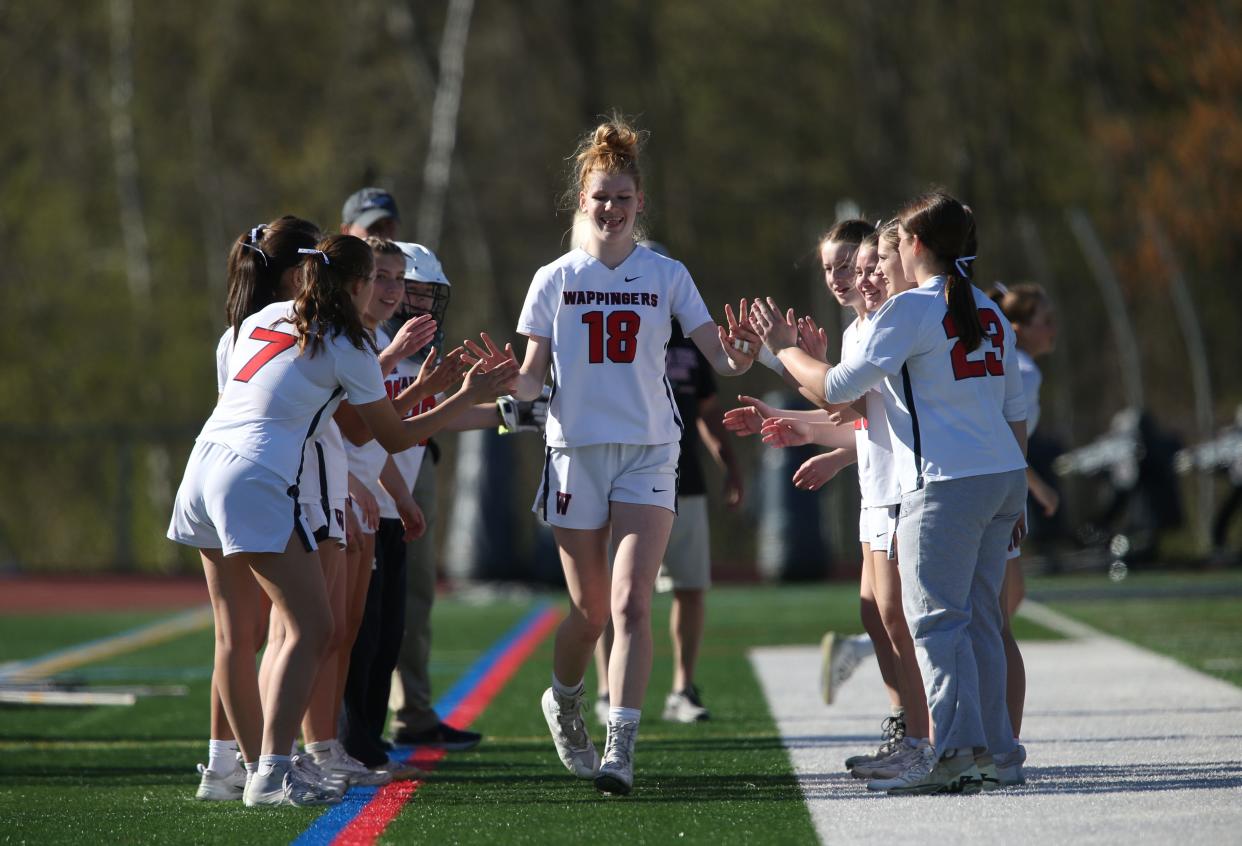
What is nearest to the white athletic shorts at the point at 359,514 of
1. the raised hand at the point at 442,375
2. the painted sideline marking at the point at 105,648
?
the raised hand at the point at 442,375

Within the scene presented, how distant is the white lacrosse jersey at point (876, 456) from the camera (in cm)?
565

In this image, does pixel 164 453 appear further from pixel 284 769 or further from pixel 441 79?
pixel 284 769

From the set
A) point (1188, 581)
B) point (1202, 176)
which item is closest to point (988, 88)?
point (1202, 176)

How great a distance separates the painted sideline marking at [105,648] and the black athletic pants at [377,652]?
4.53m

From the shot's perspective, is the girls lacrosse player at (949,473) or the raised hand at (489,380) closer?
the girls lacrosse player at (949,473)

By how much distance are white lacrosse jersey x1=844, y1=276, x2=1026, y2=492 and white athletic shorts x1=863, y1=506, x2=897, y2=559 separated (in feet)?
1.18

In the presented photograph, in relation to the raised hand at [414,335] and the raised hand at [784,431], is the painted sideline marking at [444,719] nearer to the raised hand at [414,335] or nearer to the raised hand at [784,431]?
the raised hand at [414,335]

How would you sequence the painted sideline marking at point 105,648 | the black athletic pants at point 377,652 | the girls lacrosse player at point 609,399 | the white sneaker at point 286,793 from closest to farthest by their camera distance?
the white sneaker at point 286,793, the girls lacrosse player at point 609,399, the black athletic pants at point 377,652, the painted sideline marking at point 105,648

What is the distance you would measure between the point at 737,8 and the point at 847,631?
20.4m

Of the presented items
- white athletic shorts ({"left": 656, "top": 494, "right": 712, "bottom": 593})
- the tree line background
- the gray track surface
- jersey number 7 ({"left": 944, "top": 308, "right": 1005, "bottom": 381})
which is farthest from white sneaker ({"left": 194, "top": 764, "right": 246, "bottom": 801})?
the tree line background

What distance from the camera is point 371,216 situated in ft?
22.7

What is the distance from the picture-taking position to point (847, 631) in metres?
12.8

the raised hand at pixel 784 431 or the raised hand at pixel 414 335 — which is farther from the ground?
the raised hand at pixel 414 335

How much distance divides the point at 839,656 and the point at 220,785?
295cm
